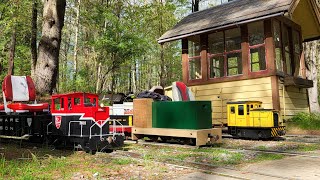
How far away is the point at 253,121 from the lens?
42.6 ft

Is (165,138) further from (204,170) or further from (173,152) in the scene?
(204,170)

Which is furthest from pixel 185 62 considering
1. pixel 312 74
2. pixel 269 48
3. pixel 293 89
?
pixel 312 74

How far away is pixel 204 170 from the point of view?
643cm

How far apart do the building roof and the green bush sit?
587 cm

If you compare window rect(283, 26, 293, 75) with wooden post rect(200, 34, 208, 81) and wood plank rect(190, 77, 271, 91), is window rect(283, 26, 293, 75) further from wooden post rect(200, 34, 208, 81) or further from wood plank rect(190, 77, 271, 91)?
wooden post rect(200, 34, 208, 81)

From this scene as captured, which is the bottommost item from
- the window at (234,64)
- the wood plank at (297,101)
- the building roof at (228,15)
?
the wood plank at (297,101)

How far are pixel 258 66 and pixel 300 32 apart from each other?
206 inches

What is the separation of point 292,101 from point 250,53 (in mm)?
3754

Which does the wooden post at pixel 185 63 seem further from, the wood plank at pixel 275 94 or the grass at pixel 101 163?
the grass at pixel 101 163

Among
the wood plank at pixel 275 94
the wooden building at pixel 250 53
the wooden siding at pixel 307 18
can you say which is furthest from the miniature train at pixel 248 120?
the wooden siding at pixel 307 18

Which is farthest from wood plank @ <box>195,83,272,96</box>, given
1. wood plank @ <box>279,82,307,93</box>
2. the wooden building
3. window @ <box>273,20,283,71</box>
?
window @ <box>273,20,283,71</box>

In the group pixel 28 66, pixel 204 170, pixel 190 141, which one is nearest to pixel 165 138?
pixel 190 141

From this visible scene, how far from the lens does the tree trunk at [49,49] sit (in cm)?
1447

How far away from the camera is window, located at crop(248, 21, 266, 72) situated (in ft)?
52.4
